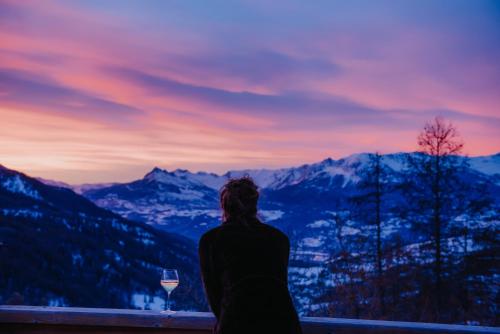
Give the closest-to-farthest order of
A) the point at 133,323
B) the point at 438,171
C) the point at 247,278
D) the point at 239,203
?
the point at 247,278 → the point at 239,203 → the point at 133,323 → the point at 438,171

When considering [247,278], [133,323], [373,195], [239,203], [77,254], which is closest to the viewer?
[247,278]

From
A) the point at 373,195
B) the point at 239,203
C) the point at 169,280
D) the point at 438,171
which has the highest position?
the point at 438,171

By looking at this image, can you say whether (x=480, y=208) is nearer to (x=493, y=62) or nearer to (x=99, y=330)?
(x=493, y=62)

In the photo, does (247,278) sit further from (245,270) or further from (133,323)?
(133,323)

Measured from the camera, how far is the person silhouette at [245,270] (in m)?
2.30

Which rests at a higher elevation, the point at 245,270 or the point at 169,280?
the point at 245,270

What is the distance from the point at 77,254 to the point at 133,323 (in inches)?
2633

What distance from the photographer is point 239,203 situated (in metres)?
2.45

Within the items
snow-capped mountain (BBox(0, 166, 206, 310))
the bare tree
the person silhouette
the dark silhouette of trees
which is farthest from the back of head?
snow-capped mountain (BBox(0, 166, 206, 310))

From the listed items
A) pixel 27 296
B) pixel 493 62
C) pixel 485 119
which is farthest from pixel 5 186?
pixel 493 62

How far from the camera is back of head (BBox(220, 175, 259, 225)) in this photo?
2443mm

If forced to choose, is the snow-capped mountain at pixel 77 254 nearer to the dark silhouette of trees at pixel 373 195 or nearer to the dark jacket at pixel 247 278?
the dark silhouette of trees at pixel 373 195

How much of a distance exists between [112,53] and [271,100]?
11.0m

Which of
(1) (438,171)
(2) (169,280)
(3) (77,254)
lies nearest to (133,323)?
(2) (169,280)
